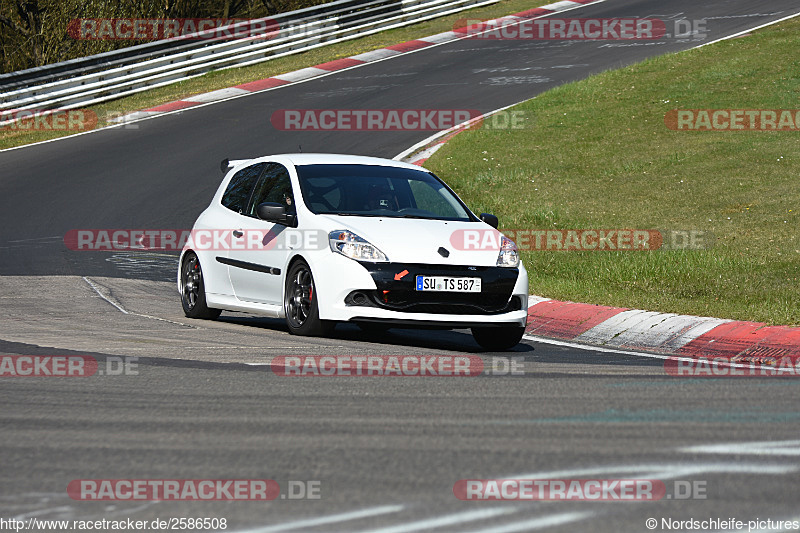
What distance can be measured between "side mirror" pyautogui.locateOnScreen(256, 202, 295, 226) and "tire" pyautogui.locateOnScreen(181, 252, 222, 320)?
1480 millimetres

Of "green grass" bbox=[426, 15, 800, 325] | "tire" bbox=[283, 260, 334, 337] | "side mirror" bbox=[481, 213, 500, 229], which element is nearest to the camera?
"tire" bbox=[283, 260, 334, 337]

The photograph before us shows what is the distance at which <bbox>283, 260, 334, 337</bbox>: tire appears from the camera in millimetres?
9648

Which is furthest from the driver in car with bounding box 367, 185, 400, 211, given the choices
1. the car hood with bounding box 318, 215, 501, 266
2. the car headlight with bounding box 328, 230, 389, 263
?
the car headlight with bounding box 328, 230, 389, 263

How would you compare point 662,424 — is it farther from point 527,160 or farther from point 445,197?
point 527,160

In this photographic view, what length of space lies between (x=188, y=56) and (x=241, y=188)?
2049cm

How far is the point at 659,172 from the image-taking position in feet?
58.8

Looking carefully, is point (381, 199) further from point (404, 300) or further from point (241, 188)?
point (241, 188)

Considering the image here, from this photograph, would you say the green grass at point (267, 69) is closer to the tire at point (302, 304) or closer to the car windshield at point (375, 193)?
the car windshield at point (375, 193)

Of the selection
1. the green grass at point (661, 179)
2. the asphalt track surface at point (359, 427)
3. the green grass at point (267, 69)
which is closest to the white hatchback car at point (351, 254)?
the asphalt track surface at point (359, 427)

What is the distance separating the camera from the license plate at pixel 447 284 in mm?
9414

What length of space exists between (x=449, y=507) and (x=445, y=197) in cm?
676

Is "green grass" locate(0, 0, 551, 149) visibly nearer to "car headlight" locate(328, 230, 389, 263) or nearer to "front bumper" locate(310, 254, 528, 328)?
"car headlight" locate(328, 230, 389, 263)

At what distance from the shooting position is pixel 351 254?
9.52 m

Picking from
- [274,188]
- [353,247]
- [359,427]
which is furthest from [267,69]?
[359,427]
